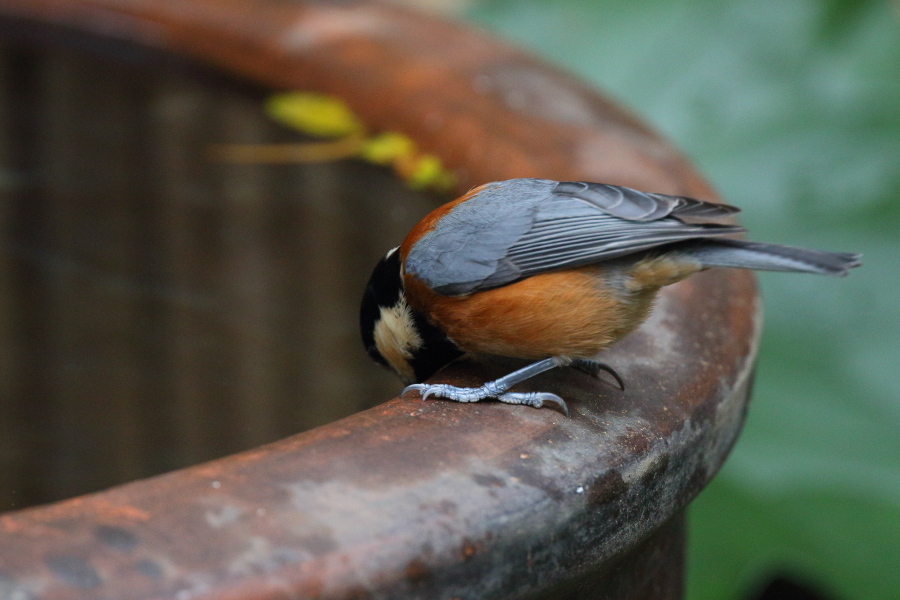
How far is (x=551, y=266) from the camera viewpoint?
1993 millimetres

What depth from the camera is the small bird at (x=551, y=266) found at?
1.95 m

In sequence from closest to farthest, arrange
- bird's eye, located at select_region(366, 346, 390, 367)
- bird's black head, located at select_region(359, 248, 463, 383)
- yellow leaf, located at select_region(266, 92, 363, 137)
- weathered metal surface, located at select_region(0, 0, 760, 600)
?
weathered metal surface, located at select_region(0, 0, 760, 600)
bird's black head, located at select_region(359, 248, 463, 383)
bird's eye, located at select_region(366, 346, 390, 367)
yellow leaf, located at select_region(266, 92, 363, 137)

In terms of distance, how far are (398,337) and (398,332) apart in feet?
0.05

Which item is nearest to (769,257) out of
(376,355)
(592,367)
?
(592,367)

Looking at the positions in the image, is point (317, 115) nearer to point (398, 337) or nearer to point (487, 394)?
point (398, 337)

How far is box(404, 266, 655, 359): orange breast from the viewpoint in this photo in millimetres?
1943

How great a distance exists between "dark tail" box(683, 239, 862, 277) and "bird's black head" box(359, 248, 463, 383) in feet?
1.85

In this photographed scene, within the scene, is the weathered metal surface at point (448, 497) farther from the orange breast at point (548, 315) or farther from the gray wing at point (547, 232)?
the gray wing at point (547, 232)

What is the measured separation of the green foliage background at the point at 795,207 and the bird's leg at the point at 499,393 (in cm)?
120

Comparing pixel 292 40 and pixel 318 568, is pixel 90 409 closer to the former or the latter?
pixel 318 568

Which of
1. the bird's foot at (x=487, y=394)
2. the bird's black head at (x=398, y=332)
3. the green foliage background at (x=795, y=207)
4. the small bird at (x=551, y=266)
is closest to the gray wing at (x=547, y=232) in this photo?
the small bird at (x=551, y=266)

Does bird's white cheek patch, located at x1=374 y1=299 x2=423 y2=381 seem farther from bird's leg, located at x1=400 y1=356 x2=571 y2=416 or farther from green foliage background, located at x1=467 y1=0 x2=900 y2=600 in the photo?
green foliage background, located at x1=467 y1=0 x2=900 y2=600

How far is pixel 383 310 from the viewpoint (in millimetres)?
2199

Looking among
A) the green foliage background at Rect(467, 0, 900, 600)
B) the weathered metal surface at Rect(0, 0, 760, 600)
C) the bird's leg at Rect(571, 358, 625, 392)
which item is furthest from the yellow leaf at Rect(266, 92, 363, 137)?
the bird's leg at Rect(571, 358, 625, 392)
